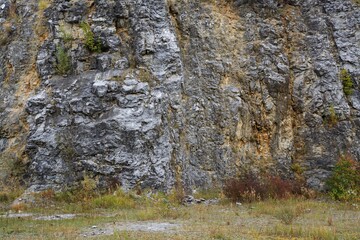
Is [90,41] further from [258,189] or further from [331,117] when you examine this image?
[331,117]

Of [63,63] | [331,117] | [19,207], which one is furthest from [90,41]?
[331,117]

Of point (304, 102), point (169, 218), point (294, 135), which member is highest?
point (304, 102)

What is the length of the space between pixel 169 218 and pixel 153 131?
5.29 meters

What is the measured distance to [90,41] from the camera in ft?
65.9

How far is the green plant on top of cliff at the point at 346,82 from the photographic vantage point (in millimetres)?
21344

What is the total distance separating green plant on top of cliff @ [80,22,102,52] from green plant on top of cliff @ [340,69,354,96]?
10.7m

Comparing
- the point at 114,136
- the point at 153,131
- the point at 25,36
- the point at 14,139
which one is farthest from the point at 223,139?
the point at 25,36

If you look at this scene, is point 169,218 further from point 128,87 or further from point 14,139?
point 14,139

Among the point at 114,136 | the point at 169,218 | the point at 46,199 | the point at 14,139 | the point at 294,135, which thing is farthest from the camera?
the point at 294,135

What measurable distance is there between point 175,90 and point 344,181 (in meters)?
7.32

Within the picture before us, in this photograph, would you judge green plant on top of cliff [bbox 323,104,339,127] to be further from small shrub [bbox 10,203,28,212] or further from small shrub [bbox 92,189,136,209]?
small shrub [bbox 10,203,28,212]

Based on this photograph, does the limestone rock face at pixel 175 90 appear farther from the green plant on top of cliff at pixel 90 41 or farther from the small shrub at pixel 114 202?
the small shrub at pixel 114 202

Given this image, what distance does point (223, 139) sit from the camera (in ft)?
65.1

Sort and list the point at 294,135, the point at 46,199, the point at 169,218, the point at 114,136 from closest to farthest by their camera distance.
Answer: the point at 169,218
the point at 46,199
the point at 114,136
the point at 294,135
